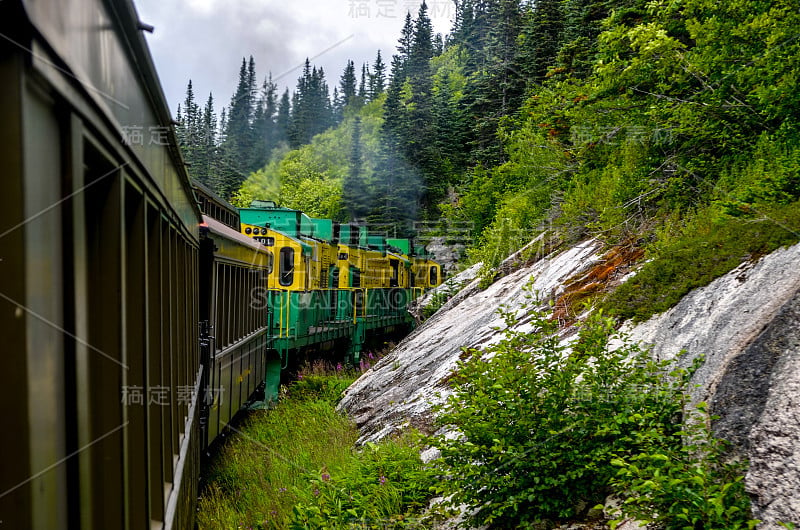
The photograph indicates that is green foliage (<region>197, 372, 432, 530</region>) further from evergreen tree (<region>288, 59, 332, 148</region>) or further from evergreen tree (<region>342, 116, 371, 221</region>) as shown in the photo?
evergreen tree (<region>288, 59, 332, 148</region>)

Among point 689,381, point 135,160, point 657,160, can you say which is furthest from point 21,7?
point 657,160

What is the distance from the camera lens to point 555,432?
13.8 ft

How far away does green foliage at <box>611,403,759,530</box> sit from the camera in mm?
3020

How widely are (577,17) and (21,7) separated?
36663 millimetres

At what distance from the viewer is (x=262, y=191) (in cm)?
8862

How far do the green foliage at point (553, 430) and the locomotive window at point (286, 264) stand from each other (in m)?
10.7

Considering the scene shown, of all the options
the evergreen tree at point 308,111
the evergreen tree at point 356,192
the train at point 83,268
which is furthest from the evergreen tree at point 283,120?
the train at point 83,268

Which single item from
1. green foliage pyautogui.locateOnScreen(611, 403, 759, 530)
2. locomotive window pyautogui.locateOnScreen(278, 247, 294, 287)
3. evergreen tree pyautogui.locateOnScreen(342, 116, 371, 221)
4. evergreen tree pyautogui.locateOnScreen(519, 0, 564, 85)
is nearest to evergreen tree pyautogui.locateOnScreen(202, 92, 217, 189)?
evergreen tree pyautogui.locateOnScreen(342, 116, 371, 221)

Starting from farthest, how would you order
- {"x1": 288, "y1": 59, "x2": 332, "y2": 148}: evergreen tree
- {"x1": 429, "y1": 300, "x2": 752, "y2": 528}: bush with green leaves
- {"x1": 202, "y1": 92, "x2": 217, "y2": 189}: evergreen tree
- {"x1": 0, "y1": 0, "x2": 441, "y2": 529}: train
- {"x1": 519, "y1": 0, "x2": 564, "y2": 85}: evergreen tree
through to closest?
{"x1": 288, "y1": 59, "x2": 332, "y2": 148}: evergreen tree < {"x1": 202, "y1": 92, "x2": 217, "y2": 189}: evergreen tree < {"x1": 519, "y1": 0, "x2": 564, "y2": 85}: evergreen tree < {"x1": 429, "y1": 300, "x2": 752, "y2": 528}: bush with green leaves < {"x1": 0, "y1": 0, "x2": 441, "y2": 529}: train

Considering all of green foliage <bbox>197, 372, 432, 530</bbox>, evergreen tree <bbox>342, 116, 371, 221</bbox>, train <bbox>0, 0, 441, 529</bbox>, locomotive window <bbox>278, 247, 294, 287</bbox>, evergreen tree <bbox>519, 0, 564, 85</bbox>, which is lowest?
green foliage <bbox>197, 372, 432, 530</bbox>

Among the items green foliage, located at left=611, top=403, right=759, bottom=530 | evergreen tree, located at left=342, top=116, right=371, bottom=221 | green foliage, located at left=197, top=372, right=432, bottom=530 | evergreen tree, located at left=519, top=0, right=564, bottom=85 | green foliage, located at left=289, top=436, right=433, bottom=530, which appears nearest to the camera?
green foliage, located at left=611, top=403, right=759, bottom=530

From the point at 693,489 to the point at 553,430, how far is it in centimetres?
114

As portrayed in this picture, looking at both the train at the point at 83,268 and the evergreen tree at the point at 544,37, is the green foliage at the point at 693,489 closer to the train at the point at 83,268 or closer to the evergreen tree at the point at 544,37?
the train at the point at 83,268

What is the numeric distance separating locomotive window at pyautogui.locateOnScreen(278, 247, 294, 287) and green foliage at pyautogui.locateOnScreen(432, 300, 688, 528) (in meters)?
10.7
